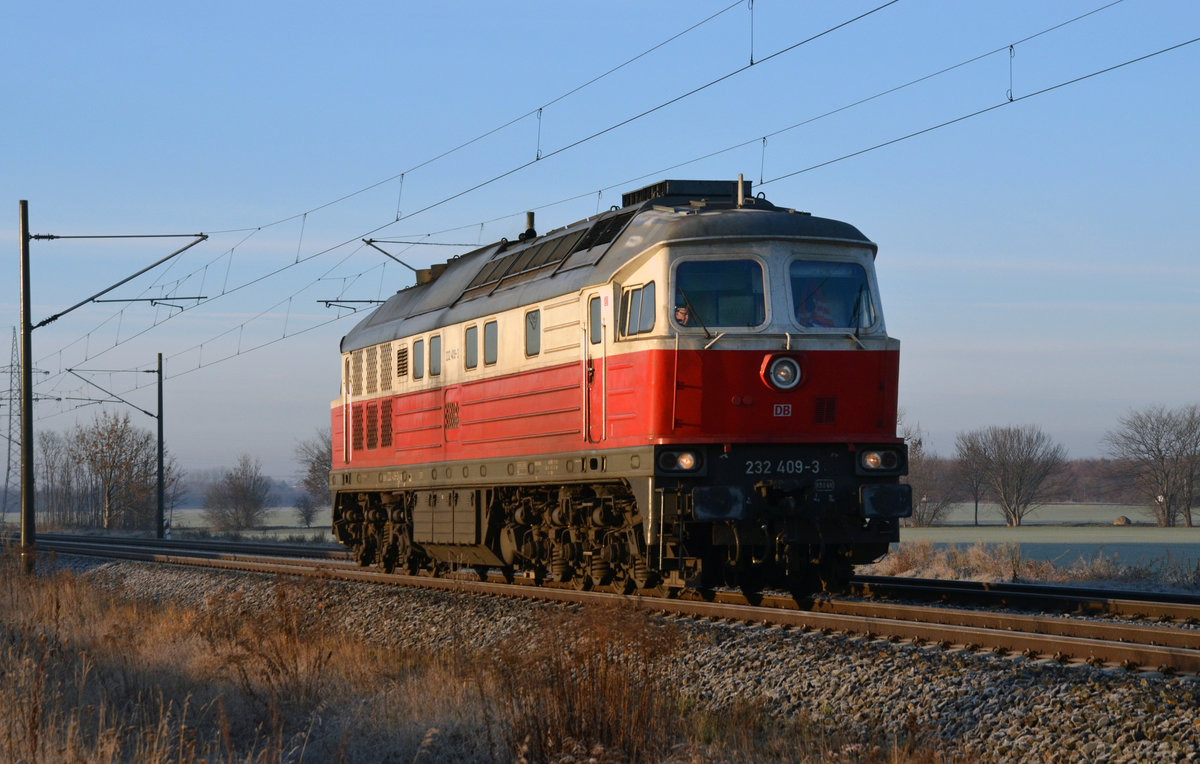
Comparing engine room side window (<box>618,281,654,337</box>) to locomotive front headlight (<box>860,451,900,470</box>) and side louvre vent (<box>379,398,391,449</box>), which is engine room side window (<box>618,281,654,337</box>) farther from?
side louvre vent (<box>379,398,391,449</box>)

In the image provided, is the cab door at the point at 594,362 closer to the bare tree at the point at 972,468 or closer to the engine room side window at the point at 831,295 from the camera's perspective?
the engine room side window at the point at 831,295

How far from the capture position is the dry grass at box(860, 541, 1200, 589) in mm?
18312

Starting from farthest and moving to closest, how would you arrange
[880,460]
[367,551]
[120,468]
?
[120,468] → [367,551] → [880,460]

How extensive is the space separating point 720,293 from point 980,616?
4117 mm

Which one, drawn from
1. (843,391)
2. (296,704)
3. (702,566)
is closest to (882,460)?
(843,391)

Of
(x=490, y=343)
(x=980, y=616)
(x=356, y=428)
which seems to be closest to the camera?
(x=980, y=616)

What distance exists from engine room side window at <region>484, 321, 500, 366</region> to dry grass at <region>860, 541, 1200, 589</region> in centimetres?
855

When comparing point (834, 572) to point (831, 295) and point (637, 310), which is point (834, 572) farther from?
point (637, 310)

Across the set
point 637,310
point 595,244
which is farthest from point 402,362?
point 637,310

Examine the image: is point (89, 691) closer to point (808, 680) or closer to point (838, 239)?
point (808, 680)

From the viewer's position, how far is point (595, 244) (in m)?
14.8

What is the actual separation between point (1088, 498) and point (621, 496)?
12593 cm

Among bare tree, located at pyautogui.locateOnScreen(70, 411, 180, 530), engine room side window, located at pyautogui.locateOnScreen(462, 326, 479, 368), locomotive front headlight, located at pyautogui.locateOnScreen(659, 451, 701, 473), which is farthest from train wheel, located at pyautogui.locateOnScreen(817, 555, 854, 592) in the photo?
bare tree, located at pyautogui.locateOnScreen(70, 411, 180, 530)

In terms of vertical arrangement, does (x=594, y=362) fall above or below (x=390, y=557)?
above
